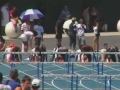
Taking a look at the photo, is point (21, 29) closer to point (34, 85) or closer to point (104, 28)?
point (104, 28)

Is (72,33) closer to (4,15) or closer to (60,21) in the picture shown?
(60,21)

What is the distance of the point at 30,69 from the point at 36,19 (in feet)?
20.4

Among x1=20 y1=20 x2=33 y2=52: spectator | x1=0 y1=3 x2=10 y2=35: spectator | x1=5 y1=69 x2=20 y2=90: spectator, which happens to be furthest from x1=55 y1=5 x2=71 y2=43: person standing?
x1=5 y1=69 x2=20 y2=90: spectator

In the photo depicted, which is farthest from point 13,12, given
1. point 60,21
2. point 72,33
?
point 72,33

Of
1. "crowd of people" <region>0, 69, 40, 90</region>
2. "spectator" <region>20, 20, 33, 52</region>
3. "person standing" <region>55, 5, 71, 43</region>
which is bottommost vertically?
"crowd of people" <region>0, 69, 40, 90</region>

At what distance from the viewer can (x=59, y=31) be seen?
3644 cm

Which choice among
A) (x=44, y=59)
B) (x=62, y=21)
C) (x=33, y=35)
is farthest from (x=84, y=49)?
(x=62, y=21)

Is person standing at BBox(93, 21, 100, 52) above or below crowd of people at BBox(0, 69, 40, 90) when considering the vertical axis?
above

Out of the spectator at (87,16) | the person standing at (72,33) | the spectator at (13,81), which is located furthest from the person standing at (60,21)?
the spectator at (13,81)

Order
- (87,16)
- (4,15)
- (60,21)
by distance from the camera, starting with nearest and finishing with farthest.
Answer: (60,21), (4,15), (87,16)

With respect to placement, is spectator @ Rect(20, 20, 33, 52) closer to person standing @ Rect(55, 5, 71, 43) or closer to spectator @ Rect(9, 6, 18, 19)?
person standing @ Rect(55, 5, 71, 43)

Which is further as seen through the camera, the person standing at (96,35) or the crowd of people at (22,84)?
the person standing at (96,35)

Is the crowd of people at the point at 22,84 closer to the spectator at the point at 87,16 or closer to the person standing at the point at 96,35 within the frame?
the person standing at the point at 96,35

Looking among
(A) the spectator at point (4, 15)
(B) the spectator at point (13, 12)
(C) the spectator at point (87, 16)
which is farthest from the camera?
(C) the spectator at point (87, 16)
